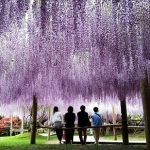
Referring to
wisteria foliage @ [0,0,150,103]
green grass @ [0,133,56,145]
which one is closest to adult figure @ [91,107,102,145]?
wisteria foliage @ [0,0,150,103]

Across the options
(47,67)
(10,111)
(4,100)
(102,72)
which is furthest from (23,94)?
(10,111)

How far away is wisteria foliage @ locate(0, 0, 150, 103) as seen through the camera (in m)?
6.07

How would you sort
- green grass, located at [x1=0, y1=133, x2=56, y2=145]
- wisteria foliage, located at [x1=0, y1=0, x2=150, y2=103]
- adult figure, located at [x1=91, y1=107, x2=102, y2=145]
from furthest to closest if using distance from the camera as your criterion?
green grass, located at [x1=0, y1=133, x2=56, y2=145] < adult figure, located at [x1=91, y1=107, x2=102, y2=145] < wisteria foliage, located at [x1=0, y1=0, x2=150, y2=103]

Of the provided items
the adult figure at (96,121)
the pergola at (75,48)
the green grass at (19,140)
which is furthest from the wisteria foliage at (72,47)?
the green grass at (19,140)

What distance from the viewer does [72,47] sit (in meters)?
7.68

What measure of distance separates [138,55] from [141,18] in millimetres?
1528

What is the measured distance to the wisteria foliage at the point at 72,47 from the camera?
19.9 ft

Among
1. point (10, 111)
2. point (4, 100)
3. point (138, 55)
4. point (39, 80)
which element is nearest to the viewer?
point (138, 55)

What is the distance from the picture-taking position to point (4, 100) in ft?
45.8

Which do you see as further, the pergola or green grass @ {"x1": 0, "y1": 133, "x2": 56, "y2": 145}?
green grass @ {"x1": 0, "y1": 133, "x2": 56, "y2": 145}

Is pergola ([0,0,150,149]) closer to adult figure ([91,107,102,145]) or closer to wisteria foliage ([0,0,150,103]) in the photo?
wisteria foliage ([0,0,150,103])

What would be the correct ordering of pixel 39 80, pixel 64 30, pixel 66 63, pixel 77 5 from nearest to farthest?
pixel 77 5 → pixel 64 30 → pixel 66 63 → pixel 39 80

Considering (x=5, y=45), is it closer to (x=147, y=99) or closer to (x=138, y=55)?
(x=138, y=55)

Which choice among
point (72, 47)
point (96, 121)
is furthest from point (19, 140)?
point (72, 47)
